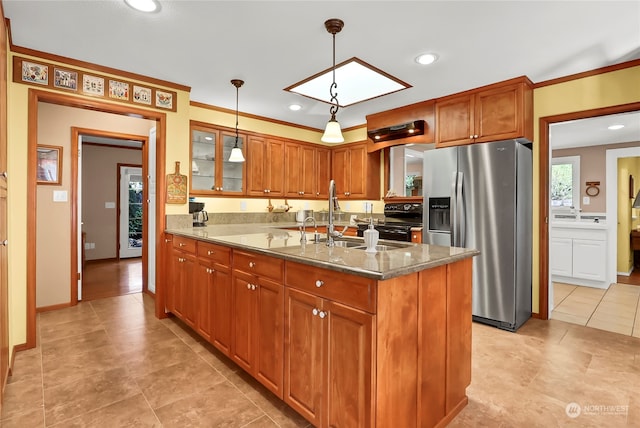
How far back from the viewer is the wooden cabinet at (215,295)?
234 cm

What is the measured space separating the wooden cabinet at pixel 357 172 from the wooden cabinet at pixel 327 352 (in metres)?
3.48

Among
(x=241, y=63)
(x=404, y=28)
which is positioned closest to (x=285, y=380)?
(x=404, y=28)

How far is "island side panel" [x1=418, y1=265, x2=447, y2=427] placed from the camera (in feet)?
5.15

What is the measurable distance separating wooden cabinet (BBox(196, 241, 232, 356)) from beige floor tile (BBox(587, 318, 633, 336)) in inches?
136

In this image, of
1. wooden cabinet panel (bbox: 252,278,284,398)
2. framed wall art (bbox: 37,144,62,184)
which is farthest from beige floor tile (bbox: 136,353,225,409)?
framed wall art (bbox: 37,144,62,184)

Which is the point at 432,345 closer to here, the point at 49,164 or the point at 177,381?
the point at 177,381

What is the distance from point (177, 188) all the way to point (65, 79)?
1291mm

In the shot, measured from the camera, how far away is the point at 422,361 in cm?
157

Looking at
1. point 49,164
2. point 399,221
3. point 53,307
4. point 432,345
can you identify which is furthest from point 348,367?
point 49,164

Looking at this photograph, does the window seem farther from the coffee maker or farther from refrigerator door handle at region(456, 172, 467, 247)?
the coffee maker

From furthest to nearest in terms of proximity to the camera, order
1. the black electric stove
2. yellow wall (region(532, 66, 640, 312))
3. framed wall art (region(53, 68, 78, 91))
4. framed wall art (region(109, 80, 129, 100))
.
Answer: the black electric stove → framed wall art (region(109, 80, 129, 100)) → yellow wall (region(532, 66, 640, 312)) → framed wall art (region(53, 68, 78, 91))

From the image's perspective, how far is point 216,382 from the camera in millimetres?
2195

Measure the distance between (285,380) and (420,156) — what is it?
3279mm

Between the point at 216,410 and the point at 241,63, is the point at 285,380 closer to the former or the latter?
the point at 216,410
